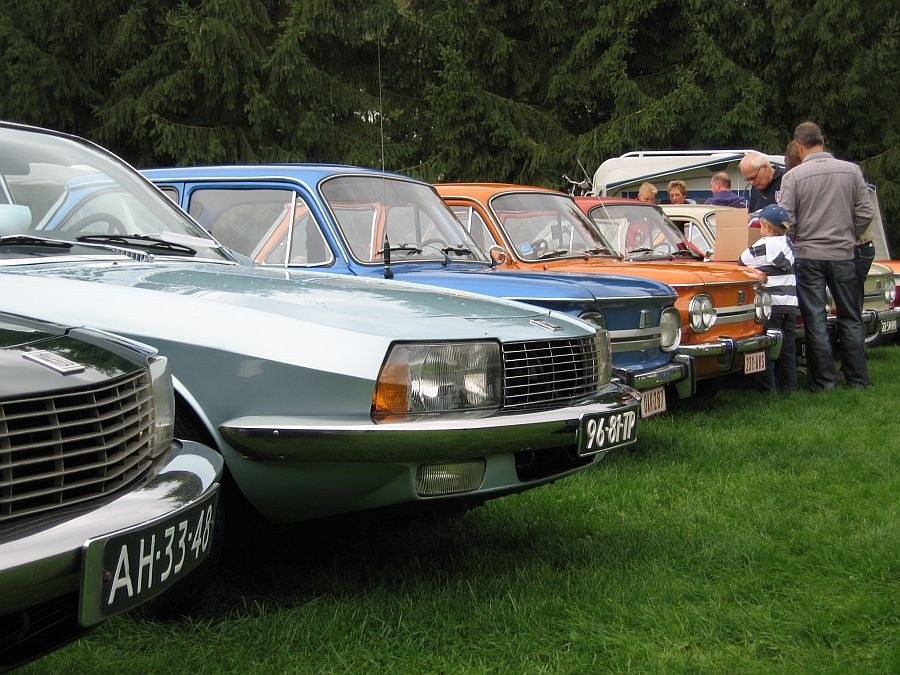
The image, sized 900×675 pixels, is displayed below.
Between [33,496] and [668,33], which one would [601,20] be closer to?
[668,33]

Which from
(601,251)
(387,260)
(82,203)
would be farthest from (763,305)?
(82,203)

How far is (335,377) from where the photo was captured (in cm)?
313

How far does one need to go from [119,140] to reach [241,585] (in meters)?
16.2

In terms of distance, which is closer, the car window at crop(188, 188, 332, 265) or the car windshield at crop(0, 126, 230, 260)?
the car windshield at crop(0, 126, 230, 260)

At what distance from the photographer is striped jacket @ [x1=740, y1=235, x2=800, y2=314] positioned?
8.25m

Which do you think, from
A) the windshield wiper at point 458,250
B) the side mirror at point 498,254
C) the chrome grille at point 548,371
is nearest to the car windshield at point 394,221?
the windshield wiper at point 458,250

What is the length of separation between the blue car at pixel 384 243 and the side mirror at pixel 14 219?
1.83 m

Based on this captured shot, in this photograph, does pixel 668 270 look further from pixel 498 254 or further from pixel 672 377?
pixel 672 377

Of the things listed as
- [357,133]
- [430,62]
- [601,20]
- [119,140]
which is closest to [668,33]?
[601,20]

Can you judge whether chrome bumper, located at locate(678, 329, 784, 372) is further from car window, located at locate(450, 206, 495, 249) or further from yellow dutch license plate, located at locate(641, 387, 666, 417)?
car window, located at locate(450, 206, 495, 249)

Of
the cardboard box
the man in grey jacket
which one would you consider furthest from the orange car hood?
the cardboard box

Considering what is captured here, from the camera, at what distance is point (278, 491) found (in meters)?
3.25

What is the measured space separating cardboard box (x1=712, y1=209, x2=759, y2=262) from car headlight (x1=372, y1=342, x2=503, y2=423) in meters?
6.50

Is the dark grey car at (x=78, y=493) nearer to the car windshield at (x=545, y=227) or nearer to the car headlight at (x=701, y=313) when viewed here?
the car headlight at (x=701, y=313)
